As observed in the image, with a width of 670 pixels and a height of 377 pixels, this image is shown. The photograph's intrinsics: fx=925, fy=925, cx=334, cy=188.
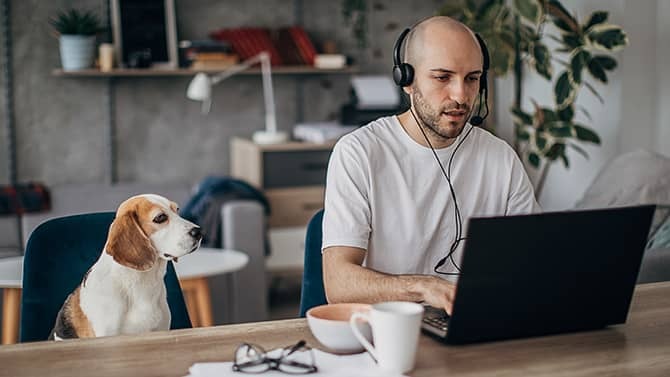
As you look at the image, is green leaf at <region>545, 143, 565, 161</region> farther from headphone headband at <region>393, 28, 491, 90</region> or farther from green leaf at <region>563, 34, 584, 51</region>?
headphone headband at <region>393, 28, 491, 90</region>

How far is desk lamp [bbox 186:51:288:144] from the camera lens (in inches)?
168

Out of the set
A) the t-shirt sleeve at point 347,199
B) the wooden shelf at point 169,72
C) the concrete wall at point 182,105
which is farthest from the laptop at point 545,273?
the wooden shelf at point 169,72

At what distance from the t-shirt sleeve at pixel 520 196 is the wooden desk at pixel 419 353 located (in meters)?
0.55

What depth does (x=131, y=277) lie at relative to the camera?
5.25 ft

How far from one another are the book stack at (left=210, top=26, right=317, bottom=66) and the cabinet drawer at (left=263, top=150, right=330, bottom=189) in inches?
21.7

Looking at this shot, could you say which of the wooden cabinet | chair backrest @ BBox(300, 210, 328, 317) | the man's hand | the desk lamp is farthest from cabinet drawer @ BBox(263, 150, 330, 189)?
the man's hand

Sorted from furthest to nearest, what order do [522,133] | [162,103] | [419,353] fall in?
[162,103] < [522,133] < [419,353]

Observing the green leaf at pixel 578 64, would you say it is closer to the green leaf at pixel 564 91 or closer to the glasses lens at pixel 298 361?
the green leaf at pixel 564 91

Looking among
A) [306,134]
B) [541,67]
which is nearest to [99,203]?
[306,134]

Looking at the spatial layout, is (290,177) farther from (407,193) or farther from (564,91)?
(407,193)

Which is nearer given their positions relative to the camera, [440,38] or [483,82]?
[440,38]

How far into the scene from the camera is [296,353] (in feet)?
4.56

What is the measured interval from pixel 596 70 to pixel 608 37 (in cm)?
19

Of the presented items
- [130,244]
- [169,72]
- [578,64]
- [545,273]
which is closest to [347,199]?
[130,244]
